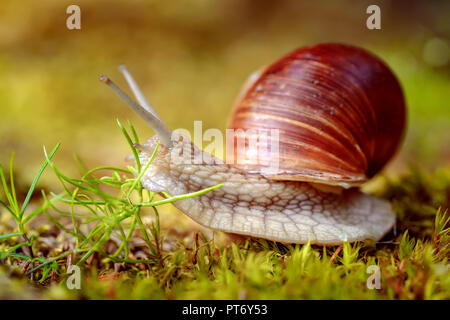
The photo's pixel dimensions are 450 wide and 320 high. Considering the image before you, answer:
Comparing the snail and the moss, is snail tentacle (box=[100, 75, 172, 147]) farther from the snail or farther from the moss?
the moss

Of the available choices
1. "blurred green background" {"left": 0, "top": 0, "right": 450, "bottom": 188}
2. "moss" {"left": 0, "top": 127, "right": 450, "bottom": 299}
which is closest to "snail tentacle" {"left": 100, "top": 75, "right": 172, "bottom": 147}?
"moss" {"left": 0, "top": 127, "right": 450, "bottom": 299}

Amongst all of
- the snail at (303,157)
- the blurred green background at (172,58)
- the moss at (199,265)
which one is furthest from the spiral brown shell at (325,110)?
the blurred green background at (172,58)

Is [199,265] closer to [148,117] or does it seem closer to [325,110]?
[148,117]

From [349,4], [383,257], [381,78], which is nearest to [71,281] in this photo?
[383,257]

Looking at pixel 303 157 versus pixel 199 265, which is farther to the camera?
pixel 303 157

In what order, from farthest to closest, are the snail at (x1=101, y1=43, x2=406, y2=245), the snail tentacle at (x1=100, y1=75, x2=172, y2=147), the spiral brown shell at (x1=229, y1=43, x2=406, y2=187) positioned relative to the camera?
the spiral brown shell at (x1=229, y1=43, x2=406, y2=187), the snail at (x1=101, y1=43, x2=406, y2=245), the snail tentacle at (x1=100, y1=75, x2=172, y2=147)

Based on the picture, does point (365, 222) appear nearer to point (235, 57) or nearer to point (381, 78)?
point (381, 78)

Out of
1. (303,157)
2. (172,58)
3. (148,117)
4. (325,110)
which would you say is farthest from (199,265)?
(172,58)

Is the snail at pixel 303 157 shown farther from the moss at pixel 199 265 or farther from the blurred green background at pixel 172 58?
the blurred green background at pixel 172 58
